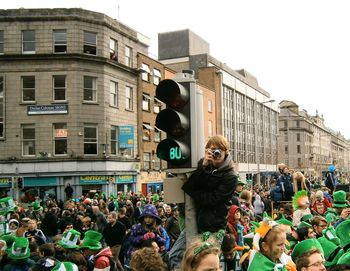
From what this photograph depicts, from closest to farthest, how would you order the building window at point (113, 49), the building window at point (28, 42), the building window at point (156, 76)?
the building window at point (28, 42) → the building window at point (113, 49) → the building window at point (156, 76)

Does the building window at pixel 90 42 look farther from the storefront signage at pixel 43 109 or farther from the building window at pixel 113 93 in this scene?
the storefront signage at pixel 43 109

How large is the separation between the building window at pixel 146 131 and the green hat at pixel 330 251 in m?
30.8

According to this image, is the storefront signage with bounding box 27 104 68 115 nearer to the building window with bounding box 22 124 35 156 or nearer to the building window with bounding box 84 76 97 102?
the building window with bounding box 22 124 35 156

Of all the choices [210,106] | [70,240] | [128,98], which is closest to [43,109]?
[128,98]

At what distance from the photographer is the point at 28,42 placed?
3067cm

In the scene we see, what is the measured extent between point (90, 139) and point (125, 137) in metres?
2.76

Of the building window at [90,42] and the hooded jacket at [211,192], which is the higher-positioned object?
the building window at [90,42]

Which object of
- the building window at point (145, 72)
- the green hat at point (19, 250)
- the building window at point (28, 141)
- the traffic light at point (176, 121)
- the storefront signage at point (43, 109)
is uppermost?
the building window at point (145, 72)

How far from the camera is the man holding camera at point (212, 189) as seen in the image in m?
4.46

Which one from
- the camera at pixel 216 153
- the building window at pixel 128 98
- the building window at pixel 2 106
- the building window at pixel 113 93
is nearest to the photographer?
the camera at pixel 216 153

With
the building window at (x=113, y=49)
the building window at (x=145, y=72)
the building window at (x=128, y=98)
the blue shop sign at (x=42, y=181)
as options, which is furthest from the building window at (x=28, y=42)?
the building window at (x=145, y=72)

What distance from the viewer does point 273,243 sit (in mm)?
4785

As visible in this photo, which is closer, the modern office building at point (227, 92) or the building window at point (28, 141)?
the building window at point (28, 141)

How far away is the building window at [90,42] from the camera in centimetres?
3136
